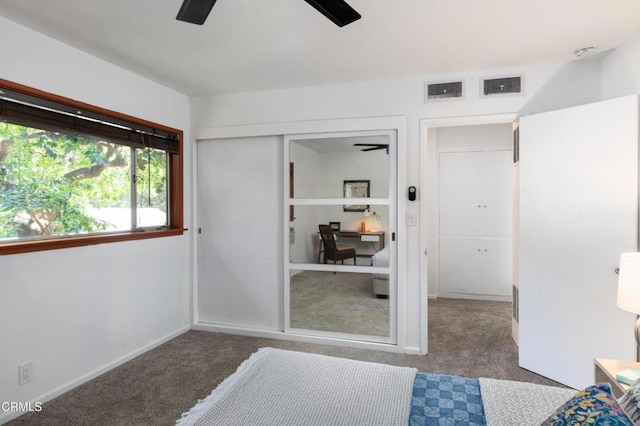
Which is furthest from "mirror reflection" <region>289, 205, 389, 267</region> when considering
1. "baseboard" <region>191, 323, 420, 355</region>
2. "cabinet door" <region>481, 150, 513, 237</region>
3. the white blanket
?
"cabinet door" <region>481, 150, 513, 237</region>

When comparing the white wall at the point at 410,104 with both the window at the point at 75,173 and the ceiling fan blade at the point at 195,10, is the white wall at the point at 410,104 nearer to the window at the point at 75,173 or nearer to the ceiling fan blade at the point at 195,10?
the window at the point at 75,173

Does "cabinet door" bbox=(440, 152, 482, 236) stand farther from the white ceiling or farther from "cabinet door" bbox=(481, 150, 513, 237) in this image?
the white ceiling

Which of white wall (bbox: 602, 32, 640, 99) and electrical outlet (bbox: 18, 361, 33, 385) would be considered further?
white wall (bbox: 602, 32, 640, 99)

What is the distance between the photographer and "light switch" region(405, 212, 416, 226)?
122 inches

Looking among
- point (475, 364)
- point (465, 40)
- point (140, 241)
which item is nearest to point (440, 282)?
point (475, 364)

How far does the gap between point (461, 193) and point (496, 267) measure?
3.55 feet

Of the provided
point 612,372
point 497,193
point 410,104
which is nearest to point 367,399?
point 612,372

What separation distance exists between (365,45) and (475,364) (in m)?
2.63

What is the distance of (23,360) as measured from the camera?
219 centimetres

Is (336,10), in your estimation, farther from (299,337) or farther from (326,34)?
(299,337)

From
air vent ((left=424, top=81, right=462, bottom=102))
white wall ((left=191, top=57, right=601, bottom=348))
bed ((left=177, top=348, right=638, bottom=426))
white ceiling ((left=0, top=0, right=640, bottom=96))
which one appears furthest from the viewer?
air vent ((left=424, top=81, right=462, bottom=102))

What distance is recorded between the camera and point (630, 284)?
1602 millimetres

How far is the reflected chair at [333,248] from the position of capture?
3.32 meters

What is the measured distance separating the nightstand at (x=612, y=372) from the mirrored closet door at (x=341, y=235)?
1.63 metres
